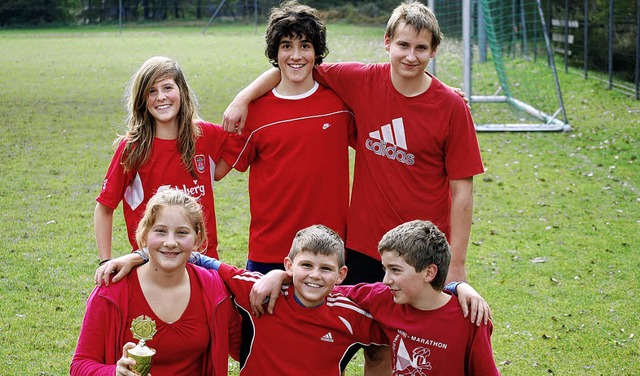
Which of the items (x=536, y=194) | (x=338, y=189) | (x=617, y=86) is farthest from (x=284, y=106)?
(x=617, y=86)

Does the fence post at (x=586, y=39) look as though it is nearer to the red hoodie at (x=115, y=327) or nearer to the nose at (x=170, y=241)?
the red hoodie at (x=115, y=327)

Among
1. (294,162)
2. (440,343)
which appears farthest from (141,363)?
(294,162)

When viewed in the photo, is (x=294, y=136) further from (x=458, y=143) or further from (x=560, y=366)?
(x=560, y=366)

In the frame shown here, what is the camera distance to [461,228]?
4426mm

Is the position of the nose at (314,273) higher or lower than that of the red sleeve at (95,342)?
higher

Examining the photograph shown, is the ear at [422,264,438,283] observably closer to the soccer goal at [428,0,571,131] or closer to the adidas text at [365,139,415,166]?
the adidas text at [365,139,415,166]

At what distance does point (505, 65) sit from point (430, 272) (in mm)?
16569

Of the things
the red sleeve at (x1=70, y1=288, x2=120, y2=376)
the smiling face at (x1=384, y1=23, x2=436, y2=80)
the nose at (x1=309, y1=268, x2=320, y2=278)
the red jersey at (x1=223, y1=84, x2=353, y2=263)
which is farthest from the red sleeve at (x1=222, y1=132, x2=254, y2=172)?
the red sleeve at (x1=70, y1=288, x2=120, y2=376)

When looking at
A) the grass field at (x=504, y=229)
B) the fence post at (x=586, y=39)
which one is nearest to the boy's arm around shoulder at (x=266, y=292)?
the grass field at (x=504, y=229)

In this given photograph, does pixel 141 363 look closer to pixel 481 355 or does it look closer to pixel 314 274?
pixel 314 274

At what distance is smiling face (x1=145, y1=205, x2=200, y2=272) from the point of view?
3783 millimetres

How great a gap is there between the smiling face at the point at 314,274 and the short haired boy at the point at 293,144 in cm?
69

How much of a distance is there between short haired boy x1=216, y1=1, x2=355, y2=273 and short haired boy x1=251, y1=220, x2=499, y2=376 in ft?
2.57

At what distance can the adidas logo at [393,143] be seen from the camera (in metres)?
4.46
